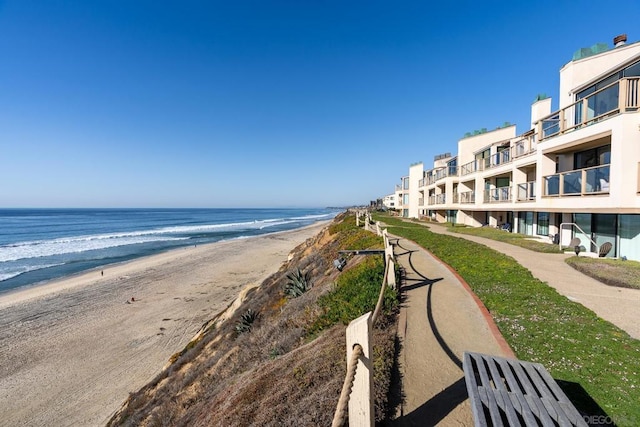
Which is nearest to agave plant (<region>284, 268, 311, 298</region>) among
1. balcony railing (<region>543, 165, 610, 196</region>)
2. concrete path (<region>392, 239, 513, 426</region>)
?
concrete path (<region>392, 239, 513, 426</region>)

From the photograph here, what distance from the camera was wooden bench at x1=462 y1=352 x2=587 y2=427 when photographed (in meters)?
2.67

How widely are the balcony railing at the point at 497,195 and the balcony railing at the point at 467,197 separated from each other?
2.33 m

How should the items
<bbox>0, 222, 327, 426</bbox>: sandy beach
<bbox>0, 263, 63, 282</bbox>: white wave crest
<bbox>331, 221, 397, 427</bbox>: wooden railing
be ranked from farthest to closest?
<bbox>0, 263, 63, 282</bbox>: white wave crest → <bbox>0, 222, 327, 426</bbox>: sandy beach → <bbox>331, 221, 397, 427</bbox>: wooden railing

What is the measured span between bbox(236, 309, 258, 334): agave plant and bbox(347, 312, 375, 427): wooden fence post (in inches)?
291

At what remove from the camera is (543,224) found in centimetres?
1811

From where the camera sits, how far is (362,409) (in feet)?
8.27

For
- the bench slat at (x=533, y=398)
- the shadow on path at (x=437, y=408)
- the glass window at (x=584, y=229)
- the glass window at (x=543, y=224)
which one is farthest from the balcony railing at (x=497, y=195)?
the shadow on path at (x=437, y=408)

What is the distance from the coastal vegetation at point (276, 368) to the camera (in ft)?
12.5

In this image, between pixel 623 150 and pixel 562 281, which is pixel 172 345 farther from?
pixel 623 150

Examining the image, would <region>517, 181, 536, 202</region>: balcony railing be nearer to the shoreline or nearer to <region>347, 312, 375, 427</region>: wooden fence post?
<region>347, 312, 375, 427</region>: wooden fence post

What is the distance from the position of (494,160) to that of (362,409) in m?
26.2

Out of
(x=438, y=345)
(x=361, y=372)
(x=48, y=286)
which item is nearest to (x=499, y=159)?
(x=438, y=345)

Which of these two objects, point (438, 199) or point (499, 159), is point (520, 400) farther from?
point (438, 199)

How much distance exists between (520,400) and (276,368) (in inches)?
145
